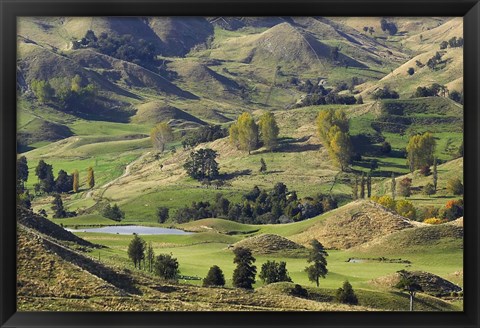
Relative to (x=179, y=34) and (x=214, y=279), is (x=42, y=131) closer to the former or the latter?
(x=179, y=34)

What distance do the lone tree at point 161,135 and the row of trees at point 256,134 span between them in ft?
7.49

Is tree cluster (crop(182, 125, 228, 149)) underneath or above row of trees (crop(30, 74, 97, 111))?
underneath

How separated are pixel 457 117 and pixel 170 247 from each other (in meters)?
10.1

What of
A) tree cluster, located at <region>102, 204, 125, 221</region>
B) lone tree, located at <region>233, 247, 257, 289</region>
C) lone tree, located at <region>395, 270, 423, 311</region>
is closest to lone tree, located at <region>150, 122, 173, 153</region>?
tree cluster, located at <region>102, 204, 125, 221</region>

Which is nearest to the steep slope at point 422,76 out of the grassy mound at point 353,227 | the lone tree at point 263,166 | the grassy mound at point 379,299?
the lone tree at point 263,166

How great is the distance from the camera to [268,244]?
594 inches

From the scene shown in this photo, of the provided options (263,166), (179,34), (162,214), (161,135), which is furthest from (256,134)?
(179,34)

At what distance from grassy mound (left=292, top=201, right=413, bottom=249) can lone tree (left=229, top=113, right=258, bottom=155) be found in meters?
5.77

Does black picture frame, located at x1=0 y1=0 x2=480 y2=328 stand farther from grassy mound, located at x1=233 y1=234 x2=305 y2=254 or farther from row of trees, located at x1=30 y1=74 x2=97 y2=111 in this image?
row of trees, located at x1=30 y1=74 x2=97 y2=111

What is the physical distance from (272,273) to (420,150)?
9.96 meters

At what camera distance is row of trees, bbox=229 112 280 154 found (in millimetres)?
21125

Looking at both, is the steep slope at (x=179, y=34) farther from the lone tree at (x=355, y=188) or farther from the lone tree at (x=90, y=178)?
the lone tree at (x=355, y=188)

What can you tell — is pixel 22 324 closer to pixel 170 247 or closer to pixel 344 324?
pixel 344 324
